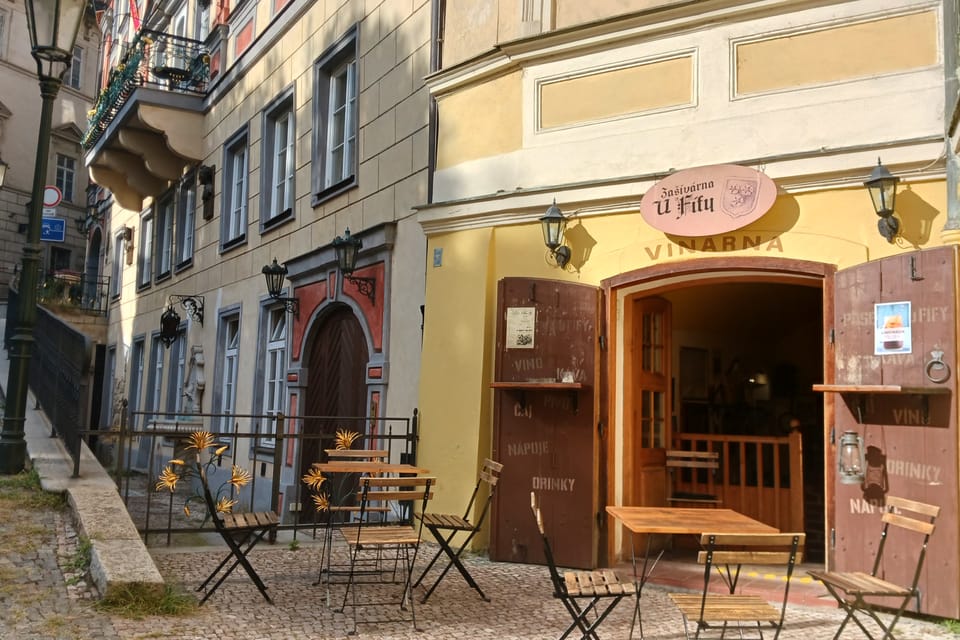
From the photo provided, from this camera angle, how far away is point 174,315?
52.4 ft

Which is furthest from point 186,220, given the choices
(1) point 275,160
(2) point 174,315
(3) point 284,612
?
(3) point 284,612

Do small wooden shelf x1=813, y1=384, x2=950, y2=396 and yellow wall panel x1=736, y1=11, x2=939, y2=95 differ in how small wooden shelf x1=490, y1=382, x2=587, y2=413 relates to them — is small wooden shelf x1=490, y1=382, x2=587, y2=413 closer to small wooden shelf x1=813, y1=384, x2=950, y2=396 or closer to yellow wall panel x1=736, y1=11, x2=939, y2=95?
small wooden shelf x1=813, y1=384, x2=950, y2=396

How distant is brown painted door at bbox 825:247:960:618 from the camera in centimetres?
514

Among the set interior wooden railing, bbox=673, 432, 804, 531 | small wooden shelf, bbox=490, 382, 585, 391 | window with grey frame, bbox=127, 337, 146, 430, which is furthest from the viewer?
window with grey frame, bbox=127, 337, 146, 430

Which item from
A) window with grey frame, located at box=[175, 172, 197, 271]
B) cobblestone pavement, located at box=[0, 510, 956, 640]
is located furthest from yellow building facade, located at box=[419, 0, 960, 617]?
window with grey frame, located at box=[175, 172, 197, 271]

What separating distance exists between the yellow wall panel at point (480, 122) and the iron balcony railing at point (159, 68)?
8973mm

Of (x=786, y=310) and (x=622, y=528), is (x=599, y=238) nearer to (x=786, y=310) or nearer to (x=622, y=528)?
(x=622, y=528)

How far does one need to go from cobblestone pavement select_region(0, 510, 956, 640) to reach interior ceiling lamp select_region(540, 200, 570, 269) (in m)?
2.47

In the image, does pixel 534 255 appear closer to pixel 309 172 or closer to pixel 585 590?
pixel 585 590

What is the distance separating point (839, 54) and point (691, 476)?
3.81m

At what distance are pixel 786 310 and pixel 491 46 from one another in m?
6.62

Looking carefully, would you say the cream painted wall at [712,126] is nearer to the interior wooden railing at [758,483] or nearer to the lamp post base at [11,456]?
the interior wooden railing at [758,483]

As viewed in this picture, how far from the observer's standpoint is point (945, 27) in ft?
18.5

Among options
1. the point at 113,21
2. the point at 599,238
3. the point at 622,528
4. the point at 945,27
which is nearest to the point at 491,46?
the point at 599,238
